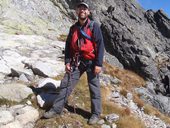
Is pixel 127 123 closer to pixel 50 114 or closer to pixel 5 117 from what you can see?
pixel 50 114

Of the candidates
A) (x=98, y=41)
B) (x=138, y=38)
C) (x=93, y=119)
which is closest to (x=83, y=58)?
(x=98, y=41)

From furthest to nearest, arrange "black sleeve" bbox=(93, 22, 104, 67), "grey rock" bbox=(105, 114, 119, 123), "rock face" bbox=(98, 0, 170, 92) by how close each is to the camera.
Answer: "rock face" bbox=(98, 0, 170, 92) < "grey rock" bbox=(105, 114, 119, 123) < "black sleeve" bbox=(93, 22, 104, 67)

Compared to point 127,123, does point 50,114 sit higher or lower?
lower

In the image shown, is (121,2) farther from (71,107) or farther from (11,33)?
(71,107)

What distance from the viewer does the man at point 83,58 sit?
11.0m

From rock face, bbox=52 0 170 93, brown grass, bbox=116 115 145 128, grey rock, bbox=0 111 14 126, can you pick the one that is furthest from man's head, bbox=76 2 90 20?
rock face, bbox=52 0 170 93

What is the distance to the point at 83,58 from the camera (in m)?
11.3

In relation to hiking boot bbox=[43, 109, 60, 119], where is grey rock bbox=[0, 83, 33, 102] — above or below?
below

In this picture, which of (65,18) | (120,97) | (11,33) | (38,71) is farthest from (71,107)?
(65,18)

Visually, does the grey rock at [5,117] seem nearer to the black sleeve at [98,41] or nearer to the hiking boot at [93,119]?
the hiking boot at [93,119]

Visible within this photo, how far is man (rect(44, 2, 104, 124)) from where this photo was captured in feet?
35.9

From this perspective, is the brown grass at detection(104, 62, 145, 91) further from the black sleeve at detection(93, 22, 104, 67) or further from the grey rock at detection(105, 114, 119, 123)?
the black sleeve at detection(93, 22, 104, 67)

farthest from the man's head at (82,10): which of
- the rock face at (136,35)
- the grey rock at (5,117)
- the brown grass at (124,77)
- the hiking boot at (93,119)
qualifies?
the rock face at (136,35)

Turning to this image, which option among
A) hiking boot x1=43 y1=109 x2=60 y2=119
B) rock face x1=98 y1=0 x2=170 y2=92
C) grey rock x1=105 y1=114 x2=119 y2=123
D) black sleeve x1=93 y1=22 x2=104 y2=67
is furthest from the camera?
rock face x1=98 y1=0 x2=170 y2=92
